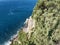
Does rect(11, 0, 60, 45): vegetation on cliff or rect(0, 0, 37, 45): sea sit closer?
rect(11, 0, 60, 45): vegetation on cliff

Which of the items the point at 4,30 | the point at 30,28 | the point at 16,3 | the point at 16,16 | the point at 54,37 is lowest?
the point at 54,37

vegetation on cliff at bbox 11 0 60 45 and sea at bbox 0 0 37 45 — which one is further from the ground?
sea at bbox 0 0 37 45

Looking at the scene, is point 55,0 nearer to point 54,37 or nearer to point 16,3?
point 54,37

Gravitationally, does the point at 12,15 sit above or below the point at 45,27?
above

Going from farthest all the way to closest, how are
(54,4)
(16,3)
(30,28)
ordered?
(16,3) → (30,28) → (54,4)

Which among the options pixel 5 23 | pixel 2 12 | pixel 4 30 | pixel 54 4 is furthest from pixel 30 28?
pixel 2 12
